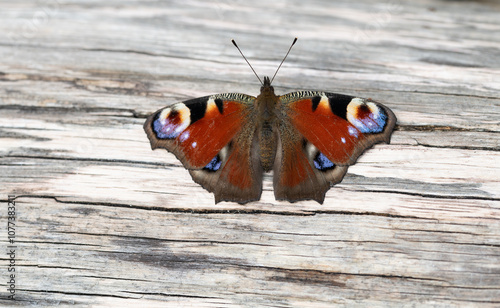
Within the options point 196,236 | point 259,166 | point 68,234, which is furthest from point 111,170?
point 259,166

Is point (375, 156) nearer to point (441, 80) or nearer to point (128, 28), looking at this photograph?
point (441, 80)

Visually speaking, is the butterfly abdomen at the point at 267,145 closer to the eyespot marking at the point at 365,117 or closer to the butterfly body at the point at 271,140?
the butterfly body at the point at 271,140

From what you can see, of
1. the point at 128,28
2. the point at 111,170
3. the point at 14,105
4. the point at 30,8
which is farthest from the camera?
the point at 30,8

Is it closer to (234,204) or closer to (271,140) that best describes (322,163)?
(271,140)

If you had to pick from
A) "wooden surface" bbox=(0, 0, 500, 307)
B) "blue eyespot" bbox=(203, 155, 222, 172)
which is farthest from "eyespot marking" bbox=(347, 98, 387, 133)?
"blue eyespot" bbox=(203, 155, 222, 172)

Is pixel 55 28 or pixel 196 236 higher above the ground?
pixel 55 28

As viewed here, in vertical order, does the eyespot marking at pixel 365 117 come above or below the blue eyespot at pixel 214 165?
above

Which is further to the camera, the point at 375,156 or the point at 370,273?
the point at 375,156

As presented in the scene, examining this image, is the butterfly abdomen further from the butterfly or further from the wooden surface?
the wooden surface

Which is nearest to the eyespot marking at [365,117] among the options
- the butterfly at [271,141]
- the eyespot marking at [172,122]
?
the butterfly at [271,141]
